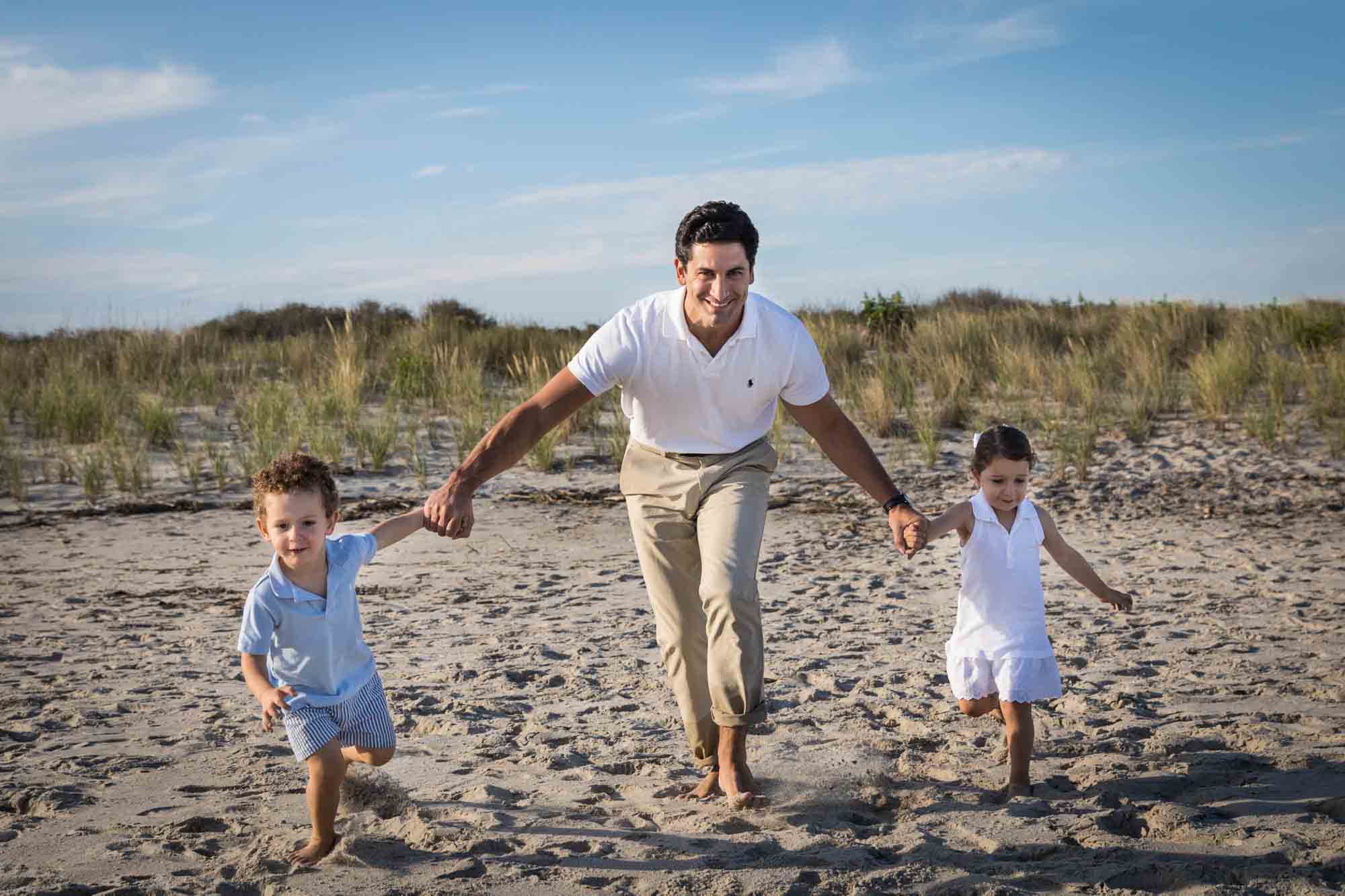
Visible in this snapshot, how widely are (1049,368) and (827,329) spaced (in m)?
4.07

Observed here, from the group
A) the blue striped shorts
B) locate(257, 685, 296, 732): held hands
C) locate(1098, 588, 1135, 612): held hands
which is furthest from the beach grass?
locate(257, 685, 296, 732): held hands

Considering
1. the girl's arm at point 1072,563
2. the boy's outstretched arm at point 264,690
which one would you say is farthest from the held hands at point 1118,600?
the boy's outstretched arm at point 264,690

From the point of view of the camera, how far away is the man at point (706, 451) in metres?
4.37

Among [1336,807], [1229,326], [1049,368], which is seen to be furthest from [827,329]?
[1336,807]

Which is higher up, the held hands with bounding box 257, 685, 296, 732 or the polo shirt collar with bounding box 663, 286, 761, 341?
the polo shirt collar with bounding box 663, 286, 761, 341

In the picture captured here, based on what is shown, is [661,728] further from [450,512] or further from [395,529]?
[395,529]

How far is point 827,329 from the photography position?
18.7 metres

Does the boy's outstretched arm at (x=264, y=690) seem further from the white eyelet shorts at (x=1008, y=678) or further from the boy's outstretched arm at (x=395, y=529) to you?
the white eyelet shorts at (x=1008, y=678)

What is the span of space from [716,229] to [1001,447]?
1.26 m

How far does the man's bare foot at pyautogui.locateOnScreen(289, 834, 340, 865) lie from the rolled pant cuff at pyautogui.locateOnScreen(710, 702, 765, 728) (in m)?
1.32

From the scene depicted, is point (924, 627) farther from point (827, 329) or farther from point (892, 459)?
point (827, 329)

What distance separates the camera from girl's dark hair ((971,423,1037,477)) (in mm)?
4551

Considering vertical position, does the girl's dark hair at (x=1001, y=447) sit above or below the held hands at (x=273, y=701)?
above

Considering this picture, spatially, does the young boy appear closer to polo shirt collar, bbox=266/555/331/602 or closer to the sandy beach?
polo shirt collar, bbox=266/555/331/602
